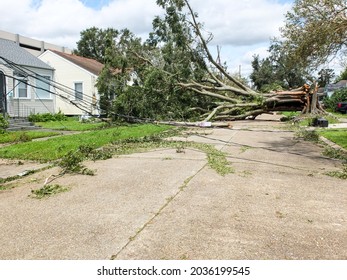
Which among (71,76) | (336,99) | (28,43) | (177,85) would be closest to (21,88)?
(71,76)

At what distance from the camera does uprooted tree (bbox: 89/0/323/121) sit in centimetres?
1605

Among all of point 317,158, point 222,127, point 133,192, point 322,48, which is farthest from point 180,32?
point 133,192

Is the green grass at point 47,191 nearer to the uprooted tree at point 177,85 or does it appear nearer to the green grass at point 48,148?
the green grass at point 48,148

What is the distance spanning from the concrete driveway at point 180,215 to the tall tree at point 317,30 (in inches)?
137

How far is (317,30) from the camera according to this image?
28.5 ft

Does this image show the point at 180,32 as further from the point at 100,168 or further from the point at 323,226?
the point at 323,226

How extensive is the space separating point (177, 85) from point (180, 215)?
40.2 ft

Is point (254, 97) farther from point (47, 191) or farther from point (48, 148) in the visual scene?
point (47, 191)

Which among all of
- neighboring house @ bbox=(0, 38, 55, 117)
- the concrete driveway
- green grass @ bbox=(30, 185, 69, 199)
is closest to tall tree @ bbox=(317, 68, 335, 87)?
the concrete driveway

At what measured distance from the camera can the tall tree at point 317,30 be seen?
27.7ft

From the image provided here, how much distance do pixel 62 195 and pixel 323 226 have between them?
377cm

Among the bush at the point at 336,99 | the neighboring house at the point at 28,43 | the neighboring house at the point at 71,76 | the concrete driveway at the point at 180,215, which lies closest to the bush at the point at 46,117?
the neighboring house at the point at 71,76

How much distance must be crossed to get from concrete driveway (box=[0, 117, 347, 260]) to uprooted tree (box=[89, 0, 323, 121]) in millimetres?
8809

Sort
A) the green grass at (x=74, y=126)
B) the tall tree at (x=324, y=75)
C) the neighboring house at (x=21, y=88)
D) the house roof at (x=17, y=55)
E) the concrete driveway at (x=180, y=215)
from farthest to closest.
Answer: the house roof at (x=17, y=55), the neighboring house at (x=21, y=88), the green grass at (x=74, y=126), the tall tree at (x=324, y=75), the concrete driveway at (x=180, y=215)
